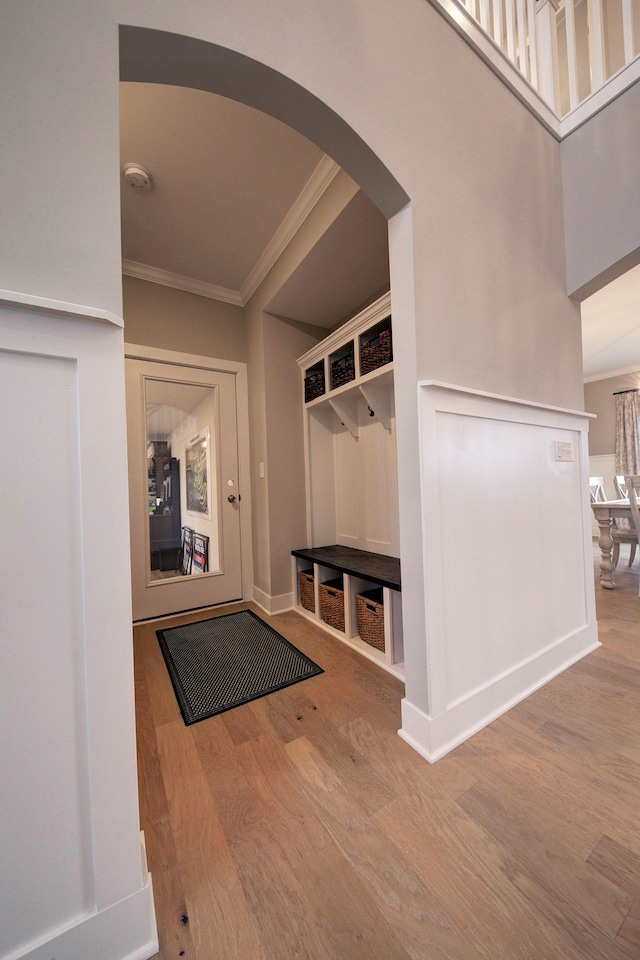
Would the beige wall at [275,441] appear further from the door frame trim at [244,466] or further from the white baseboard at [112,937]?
the white baseboard at [112,937]

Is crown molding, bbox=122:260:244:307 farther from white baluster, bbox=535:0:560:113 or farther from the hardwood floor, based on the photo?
the hardwood floor

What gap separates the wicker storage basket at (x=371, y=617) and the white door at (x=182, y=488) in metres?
1.30

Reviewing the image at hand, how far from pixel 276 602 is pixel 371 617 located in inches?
38.4

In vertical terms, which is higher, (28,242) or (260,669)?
(28,242)

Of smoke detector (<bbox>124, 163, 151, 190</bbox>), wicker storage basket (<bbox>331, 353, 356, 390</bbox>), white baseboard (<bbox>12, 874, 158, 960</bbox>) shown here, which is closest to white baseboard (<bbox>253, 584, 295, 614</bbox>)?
wicker storage basket (<bbox>331, 353, 356, 390</bbox>)

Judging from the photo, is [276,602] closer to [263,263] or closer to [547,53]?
[263,263]

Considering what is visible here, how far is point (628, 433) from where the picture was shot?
5.44 metres

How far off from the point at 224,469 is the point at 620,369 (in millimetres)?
6371

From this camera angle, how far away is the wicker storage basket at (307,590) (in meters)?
2.55

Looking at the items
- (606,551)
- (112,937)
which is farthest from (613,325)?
(112,937)

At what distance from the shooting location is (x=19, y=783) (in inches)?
25.1

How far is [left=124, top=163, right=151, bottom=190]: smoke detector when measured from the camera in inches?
73.5

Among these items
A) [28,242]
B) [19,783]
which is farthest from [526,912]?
[28,242]

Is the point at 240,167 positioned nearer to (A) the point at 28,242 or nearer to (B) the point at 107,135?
(B) the point at 107,135
